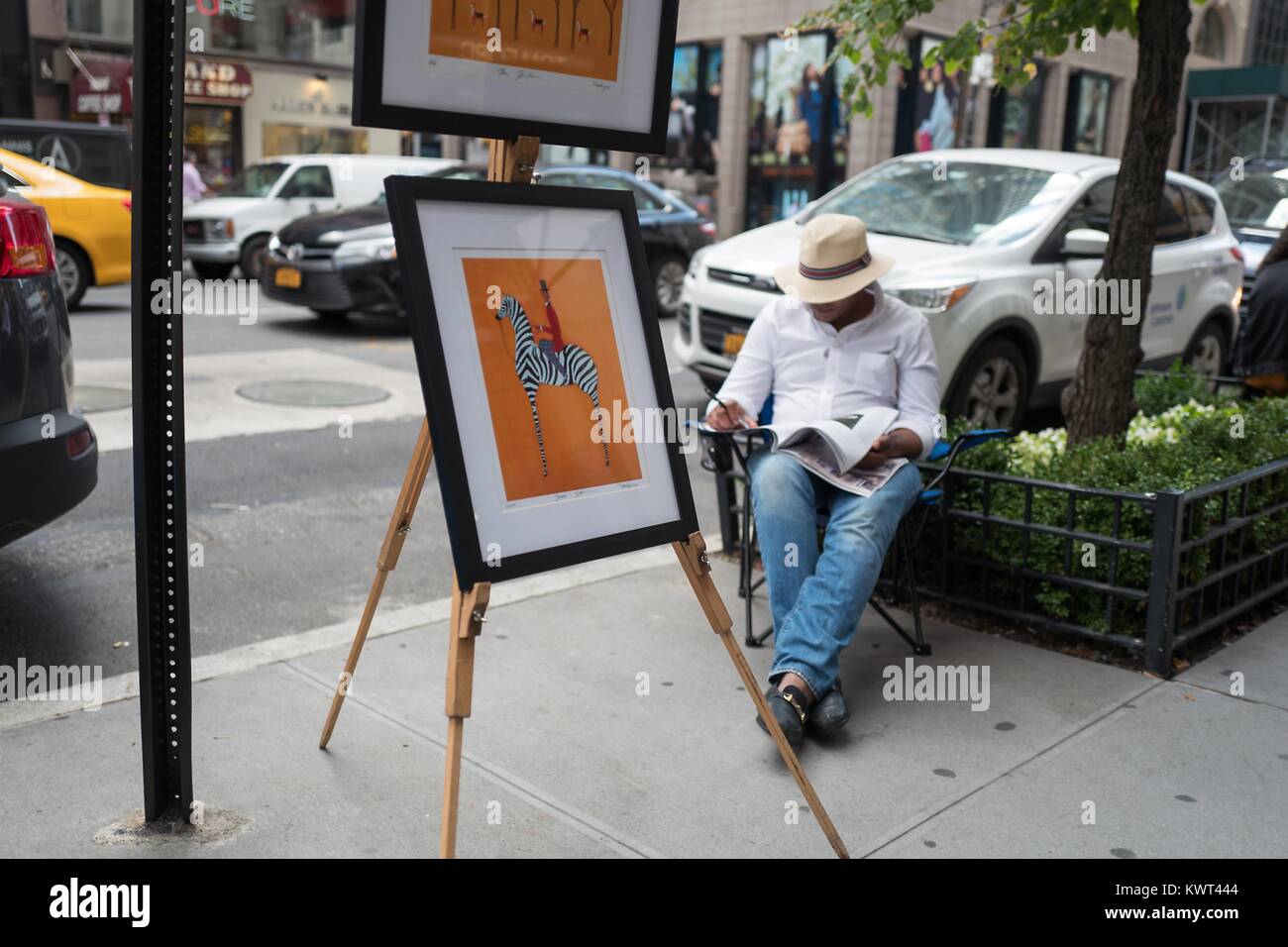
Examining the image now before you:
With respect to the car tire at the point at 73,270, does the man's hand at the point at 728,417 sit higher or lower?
higher

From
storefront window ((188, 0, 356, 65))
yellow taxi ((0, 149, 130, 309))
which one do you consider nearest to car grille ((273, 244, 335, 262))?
yellow taxi ((0, 149, 130, 309))

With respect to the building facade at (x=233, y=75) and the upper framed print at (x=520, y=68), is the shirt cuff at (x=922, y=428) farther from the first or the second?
the building facade at (x=233, y=75)

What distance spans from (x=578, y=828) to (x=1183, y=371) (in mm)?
5475

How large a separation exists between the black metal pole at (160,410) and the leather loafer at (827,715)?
5.56ft

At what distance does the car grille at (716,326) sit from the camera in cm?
762

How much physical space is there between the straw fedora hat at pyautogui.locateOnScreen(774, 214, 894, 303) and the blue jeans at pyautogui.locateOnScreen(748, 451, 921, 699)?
571 millimetres

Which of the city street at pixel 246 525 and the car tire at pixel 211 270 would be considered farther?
the car tire at pixel 211 270

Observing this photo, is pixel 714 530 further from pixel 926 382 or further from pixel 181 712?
pixel 181 712

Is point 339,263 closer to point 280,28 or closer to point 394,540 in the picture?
point 394,540

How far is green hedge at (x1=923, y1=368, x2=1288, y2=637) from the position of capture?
429 centimetres

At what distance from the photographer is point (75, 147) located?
12.5 meters

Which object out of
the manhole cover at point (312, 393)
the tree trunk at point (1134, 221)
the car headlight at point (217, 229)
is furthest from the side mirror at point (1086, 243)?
the car headlight at point (217, 229)

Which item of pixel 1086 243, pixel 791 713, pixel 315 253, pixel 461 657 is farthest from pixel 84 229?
pixel 461 657

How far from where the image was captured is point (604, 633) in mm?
4457
